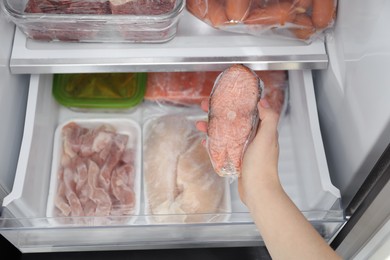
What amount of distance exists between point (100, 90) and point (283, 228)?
77cm

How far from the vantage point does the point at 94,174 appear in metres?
1.41

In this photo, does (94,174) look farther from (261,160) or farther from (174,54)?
(261,160)

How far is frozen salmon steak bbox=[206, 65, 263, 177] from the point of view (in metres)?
1.10

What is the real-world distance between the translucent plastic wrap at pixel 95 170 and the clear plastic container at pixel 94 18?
35 cm

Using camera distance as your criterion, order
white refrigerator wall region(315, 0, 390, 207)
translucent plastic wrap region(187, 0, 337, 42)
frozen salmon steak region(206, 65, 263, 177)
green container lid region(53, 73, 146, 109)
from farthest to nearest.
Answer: green container lid region(53, 73, 146, 109) → translucent plastic wrap region(187, 0, 337, 42) → frozen salmon steak region(206, 65, 263, 177) → white refrigerator wall region(315, 0, 390, 207)

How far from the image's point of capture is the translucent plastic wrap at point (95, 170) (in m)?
1.36

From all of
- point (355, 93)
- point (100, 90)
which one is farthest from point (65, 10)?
point (355, 93)

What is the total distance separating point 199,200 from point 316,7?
1.83 ft

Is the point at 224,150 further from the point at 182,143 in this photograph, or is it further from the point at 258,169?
the point at 182,143

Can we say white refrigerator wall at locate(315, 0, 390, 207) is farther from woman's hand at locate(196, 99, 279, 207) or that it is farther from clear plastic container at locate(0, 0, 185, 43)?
clear plastic container at locate(0, 0, 185, 43)

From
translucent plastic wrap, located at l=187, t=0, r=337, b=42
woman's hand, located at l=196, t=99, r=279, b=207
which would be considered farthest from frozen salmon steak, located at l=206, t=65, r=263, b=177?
translucent plastic wrap, located at l=187, t=0, r=337, b=42

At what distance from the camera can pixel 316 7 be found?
47.4 inches

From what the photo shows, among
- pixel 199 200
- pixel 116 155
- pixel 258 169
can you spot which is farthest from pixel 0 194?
pixel 258 169

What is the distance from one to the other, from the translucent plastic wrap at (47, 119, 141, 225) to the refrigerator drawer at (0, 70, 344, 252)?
34 millimetres
